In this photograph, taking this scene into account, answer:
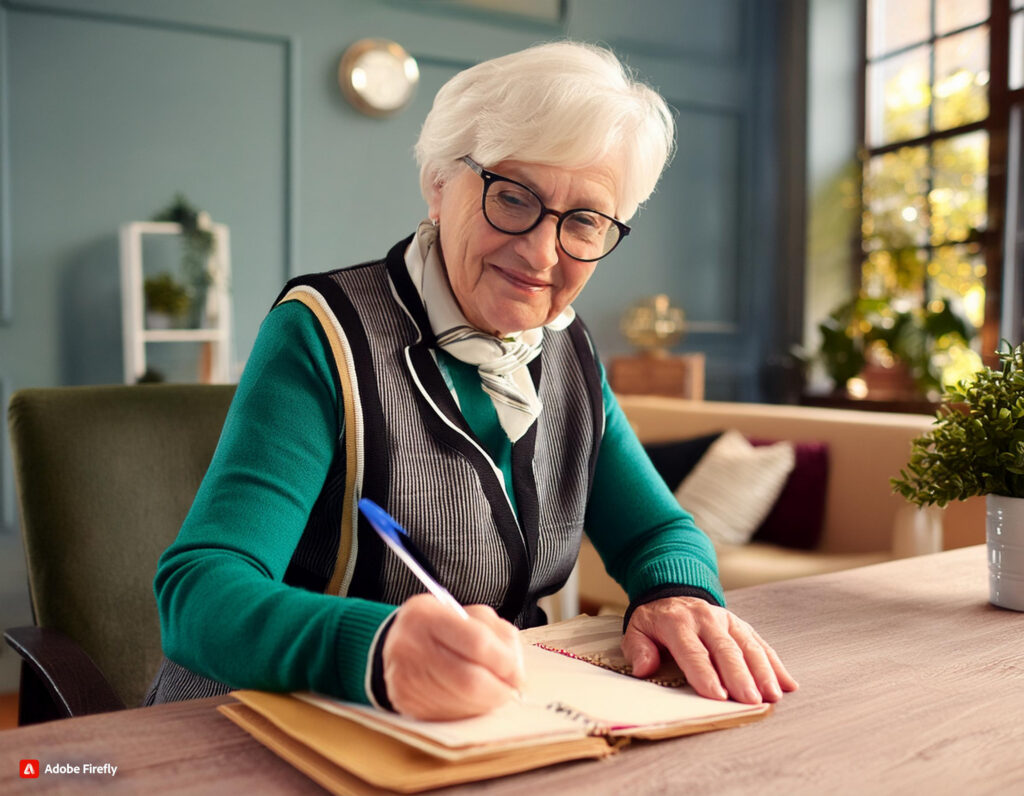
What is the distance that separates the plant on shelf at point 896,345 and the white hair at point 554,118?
3619 millimetres

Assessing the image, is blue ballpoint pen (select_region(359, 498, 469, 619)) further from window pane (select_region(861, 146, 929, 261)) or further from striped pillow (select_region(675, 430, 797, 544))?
window pane (select_region(861, 146, 929, 261))

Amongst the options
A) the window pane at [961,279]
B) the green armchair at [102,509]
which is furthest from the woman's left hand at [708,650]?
the window pane at [961,279]

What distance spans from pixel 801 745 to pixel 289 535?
1.56 ft

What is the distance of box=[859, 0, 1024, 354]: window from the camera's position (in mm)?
4359

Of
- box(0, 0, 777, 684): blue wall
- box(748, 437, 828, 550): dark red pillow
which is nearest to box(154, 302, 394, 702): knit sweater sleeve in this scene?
box(748, 437, 828, 550): dark red pillow

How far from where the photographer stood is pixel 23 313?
3752mm

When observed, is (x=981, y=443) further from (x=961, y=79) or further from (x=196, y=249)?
(x=961, y=79)

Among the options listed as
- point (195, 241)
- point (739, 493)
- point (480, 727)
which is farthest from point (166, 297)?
point (480, 727)

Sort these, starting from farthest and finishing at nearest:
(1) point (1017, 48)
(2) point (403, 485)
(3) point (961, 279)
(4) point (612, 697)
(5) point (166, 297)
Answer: (3) point (961, 279)
(1) point (1017, 48)
(5) point (166, 297)
(2) point (403, 485)
(4) point (612, 697)

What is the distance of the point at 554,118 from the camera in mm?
1022

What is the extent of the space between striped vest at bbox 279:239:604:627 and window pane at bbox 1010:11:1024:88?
4.16 m

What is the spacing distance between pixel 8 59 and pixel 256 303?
131 centimetres

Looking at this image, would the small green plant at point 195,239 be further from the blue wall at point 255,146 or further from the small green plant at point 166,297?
the blue wall at point 255,146

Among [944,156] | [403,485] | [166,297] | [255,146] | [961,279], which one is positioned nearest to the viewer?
[403,485]
